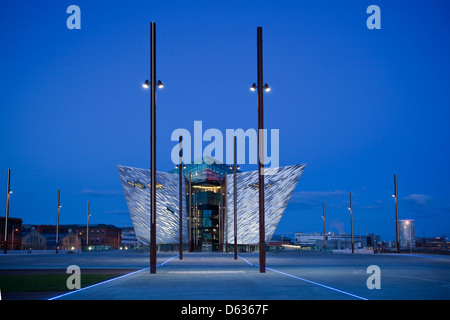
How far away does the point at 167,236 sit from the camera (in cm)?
7531

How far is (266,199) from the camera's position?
72938mm

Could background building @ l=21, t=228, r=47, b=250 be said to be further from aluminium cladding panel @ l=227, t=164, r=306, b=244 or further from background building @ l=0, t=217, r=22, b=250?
aluminium cladding panel @ l=227, t=164, r=306, b=244

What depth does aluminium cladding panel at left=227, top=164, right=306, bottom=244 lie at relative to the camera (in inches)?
2763

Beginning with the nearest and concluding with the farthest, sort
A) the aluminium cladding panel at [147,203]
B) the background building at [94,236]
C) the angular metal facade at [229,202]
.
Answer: the angular metal facade at [229,202] → the aluminium cladding panel at [147,203] → the background building at [94,236]

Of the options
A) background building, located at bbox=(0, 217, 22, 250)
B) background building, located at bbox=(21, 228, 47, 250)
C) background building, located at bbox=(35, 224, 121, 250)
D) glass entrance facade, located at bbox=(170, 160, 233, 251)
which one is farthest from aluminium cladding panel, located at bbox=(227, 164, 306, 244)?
background building, located at bbox=(35, 224, 121, 250)

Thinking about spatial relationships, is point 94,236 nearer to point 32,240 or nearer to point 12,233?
point 32,240

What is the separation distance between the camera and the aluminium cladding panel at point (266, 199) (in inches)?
2763

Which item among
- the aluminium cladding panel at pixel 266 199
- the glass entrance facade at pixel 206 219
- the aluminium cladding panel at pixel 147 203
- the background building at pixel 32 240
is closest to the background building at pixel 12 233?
the background building at pixel 32 240

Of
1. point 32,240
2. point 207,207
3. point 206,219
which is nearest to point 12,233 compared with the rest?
point 32,240

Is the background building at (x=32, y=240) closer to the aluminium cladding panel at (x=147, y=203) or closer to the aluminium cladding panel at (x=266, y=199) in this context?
the aluminium cladding panel at (x=147, y=203)

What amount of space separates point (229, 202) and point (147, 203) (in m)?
15.5
